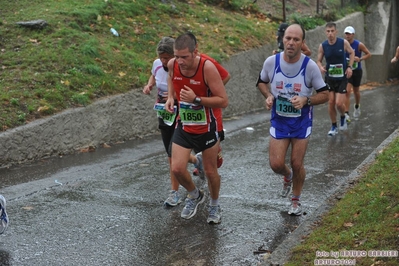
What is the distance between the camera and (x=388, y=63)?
25.0m

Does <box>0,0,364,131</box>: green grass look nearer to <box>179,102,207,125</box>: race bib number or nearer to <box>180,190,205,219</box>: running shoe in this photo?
<box>180,190,205,219</box>: running shoe

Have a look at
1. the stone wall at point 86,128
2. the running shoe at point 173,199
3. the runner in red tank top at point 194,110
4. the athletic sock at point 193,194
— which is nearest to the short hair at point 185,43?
the runner in red tank top at point 194,110

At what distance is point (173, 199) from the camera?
778cm

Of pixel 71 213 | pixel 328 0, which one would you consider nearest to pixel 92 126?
pixel 71 213

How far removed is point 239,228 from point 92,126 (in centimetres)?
493

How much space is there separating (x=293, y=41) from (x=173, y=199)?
2301mm

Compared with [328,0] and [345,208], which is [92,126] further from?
[328,0]

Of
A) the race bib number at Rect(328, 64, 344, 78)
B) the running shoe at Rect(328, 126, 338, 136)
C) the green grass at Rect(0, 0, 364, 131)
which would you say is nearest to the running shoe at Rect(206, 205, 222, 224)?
the green grass at Rect(0, 0, 364, 131)

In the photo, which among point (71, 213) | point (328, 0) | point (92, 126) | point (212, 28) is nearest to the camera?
point (71, 213)

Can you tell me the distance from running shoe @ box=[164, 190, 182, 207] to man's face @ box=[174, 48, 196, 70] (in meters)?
1.80

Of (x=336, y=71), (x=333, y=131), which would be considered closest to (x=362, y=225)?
(x=333, y=131)

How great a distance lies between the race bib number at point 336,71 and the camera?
1264cm

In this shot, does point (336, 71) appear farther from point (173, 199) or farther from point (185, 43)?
point (185, 43)

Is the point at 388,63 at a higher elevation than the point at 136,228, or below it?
below
